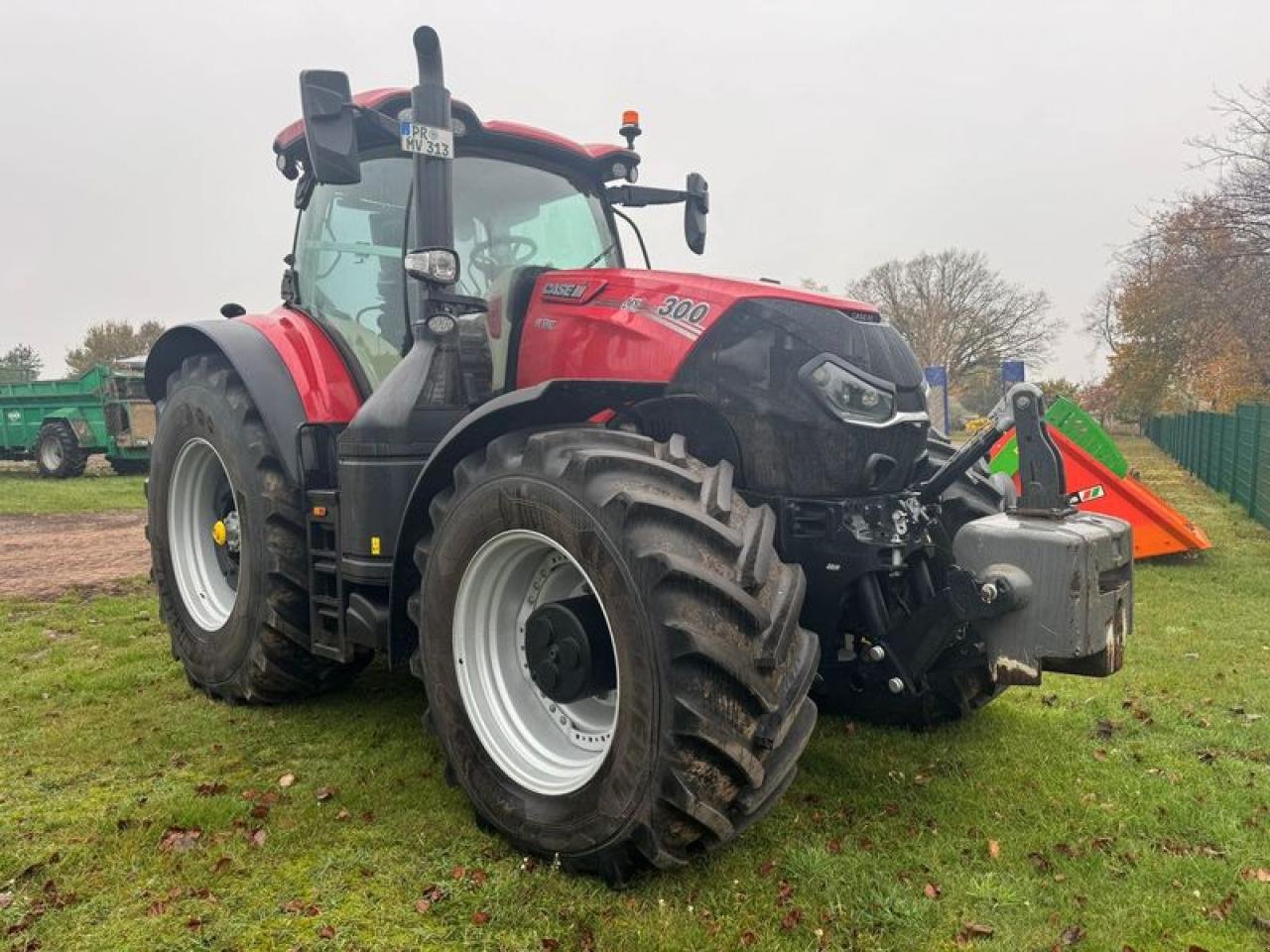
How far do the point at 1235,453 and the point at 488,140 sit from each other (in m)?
13.5

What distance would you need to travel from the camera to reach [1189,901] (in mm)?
2756

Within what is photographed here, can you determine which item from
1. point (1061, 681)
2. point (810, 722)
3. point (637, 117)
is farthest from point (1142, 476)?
point (810, 722)

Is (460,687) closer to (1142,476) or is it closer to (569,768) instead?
(569,768)

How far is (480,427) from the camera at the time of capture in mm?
3113

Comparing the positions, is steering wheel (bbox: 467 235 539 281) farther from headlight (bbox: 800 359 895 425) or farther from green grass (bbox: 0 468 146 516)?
green grass (bbox: 0 468 146 516)

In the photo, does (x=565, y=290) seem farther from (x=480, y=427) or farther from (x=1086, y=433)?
(x=1086, y=433)

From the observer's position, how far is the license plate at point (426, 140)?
135 inches

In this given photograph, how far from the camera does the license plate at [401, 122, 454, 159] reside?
11.3ft

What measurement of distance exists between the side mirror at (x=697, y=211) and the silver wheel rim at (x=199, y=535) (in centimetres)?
267

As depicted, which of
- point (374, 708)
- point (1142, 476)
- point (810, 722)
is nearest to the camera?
point (810, 722)

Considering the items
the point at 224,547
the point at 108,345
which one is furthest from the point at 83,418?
the point at 108,345

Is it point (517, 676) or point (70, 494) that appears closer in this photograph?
point (517, 676)

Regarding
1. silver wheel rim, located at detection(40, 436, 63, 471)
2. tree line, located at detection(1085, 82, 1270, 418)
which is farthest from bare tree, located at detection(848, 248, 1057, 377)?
silver wheel rim, located at detection(40, 436, 63, 471)

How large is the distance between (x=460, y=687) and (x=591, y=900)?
81cm
